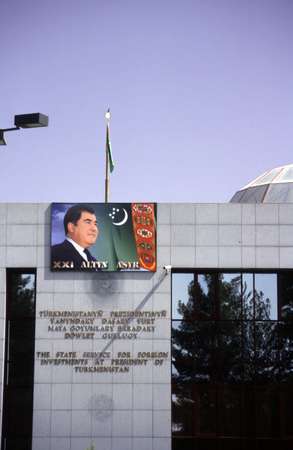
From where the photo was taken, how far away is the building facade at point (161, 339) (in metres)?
30.5

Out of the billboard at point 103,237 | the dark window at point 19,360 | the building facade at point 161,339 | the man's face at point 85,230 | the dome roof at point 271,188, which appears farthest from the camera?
the dome roof at point 271,188

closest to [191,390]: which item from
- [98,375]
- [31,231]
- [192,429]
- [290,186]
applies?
[192,429]

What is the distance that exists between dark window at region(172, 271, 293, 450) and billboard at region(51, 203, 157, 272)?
1.77 m

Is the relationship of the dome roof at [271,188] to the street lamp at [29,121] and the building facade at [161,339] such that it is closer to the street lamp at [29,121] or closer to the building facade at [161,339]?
the building facade at [161,339]

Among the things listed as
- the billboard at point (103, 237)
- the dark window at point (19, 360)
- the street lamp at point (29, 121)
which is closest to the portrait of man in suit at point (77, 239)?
the billboard at point (103, 237)

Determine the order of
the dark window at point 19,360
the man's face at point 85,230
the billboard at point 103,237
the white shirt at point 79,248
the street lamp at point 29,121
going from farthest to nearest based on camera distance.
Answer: the man's face at point 85,230
the white shirt at point 79,248
the billboard at point 103,237
the dark window at point 19,360
the street lamp at point 29,121

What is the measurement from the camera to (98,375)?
30672 millimetres

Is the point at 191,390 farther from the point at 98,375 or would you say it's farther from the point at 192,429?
the point at 98,375

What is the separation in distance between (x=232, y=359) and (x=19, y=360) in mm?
7867

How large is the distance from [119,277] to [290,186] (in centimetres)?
1159

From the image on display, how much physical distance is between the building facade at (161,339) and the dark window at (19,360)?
0.04 metres

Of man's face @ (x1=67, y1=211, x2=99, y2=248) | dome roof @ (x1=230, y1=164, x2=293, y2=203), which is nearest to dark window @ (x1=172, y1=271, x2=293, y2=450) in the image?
man's face @ (x1=67, y1=211, x2=99, y2=248)

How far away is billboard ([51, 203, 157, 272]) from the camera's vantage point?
102ft

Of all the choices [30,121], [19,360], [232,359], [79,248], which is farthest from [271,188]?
[30,121]
